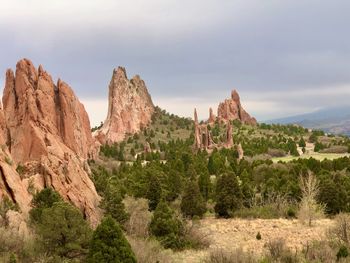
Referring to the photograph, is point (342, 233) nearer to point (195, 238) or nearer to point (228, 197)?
point (195, 238)

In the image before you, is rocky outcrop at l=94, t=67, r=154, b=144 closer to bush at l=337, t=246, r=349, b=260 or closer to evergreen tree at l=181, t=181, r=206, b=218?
evergreen tree at l=181, t=181, r=206, b=218

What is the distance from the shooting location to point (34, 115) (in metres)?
40.9

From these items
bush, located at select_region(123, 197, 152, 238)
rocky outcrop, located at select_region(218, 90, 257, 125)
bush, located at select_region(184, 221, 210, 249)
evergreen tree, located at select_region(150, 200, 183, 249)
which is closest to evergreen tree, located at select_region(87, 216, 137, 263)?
evergreen tree, located at select_region(150, 200, 183, 249)

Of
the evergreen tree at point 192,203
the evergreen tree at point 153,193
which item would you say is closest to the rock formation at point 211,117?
the evergreen tree at point 153,193

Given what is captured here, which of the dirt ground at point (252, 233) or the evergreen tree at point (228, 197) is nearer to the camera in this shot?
the dirt ground at point (252, 233)

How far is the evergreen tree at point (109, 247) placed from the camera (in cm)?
2227

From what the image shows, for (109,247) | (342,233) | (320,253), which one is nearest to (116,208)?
(109,247)

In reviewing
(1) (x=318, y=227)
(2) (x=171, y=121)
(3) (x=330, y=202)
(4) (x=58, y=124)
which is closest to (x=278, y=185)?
(3) (x=330, y=202)

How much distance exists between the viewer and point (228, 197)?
45219 mm

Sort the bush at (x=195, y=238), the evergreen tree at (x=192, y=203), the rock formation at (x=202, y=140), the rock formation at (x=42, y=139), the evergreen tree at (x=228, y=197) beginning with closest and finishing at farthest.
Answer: the rock formation at (x=42, y=139) < the bush at (x=195, y=238) < the evergreen tree at (x=192, y=203) < the evergreen tree at (x=228, y=197) < the rock formation at (x=202, y=140)

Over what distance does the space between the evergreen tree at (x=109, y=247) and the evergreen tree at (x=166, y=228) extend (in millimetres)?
9820

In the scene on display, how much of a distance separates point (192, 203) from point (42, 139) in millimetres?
16247

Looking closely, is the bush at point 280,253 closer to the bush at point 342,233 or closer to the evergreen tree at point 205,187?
the bush at point 342,233

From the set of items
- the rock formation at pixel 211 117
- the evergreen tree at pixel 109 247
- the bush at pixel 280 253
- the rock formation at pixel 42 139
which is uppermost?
the rock formation at pixel 211 117
